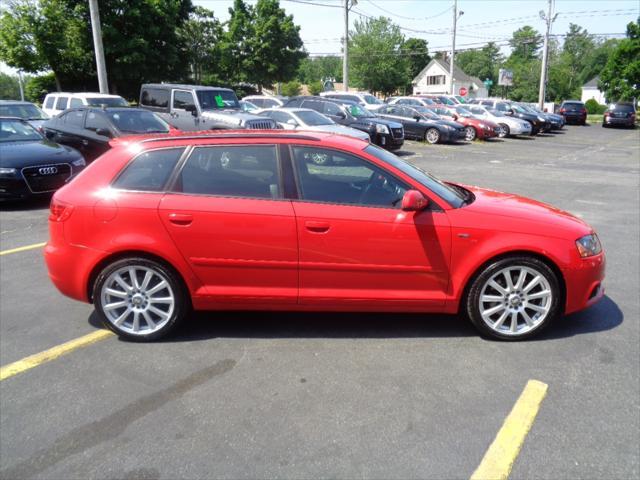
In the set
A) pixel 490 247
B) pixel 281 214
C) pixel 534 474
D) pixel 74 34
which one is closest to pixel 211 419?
pixel 281 214

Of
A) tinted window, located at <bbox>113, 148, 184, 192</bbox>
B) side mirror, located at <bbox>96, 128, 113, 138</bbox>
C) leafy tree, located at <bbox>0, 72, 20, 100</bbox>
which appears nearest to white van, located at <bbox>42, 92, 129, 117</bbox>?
side mirror, located at <bbox>96, 128, 113, 138</bbox>

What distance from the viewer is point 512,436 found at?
2.80m

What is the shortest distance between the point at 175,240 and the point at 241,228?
507 millimetres

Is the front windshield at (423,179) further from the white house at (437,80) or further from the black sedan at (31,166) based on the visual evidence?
the white house at (437,80)

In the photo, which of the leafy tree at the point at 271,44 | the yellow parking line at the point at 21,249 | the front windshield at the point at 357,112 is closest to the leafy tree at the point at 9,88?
the leafy tree at the point at 271,44

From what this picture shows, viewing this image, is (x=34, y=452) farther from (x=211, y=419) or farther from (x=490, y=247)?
(x=490, y=247)

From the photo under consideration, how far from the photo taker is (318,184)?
382 cm

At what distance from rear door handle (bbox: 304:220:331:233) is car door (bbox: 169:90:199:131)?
39.5 ft

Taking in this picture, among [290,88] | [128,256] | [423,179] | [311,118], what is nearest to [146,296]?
[128,256]

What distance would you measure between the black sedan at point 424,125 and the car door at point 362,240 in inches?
724

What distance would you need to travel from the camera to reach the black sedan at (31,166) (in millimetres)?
7910

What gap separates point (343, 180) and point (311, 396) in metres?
1.65

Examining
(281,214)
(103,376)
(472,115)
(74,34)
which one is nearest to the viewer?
(103,376)

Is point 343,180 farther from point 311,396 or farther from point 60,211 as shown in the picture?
point 60,211
